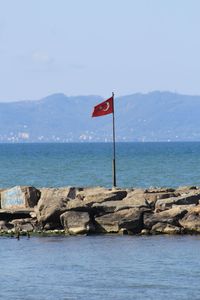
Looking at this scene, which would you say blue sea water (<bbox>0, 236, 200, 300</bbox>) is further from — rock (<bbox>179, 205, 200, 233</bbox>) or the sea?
rock (<bbox>179, 205, 200, 233</bbox>)

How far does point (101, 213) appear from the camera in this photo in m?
50.7

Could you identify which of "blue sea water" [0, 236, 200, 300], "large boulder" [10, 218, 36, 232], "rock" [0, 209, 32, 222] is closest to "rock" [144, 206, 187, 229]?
"blue sea water" [0, 236, 200, 300]

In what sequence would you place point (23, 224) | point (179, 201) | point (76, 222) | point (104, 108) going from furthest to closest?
point (104, 108), point (23, 224), point (179, 201), point (76, 222)

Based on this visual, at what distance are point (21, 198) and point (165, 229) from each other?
9.67 m

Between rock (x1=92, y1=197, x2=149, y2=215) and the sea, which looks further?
rock (x1=92, y1=197, x2=149, y2=215)

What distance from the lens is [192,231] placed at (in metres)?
48.8

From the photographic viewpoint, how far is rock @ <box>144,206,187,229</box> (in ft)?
161

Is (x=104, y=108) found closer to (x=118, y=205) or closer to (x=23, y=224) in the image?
(x=23, y=224)

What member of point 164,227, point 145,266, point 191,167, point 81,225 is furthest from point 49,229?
point 191,167

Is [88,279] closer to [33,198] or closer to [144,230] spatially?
[144,230]

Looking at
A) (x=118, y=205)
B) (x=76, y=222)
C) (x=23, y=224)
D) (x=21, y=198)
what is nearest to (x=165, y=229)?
(x=118, y=205)

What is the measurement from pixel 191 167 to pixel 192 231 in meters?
85.8

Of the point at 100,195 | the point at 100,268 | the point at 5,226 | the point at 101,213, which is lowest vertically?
the point at 100,268

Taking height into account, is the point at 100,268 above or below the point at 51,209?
below
